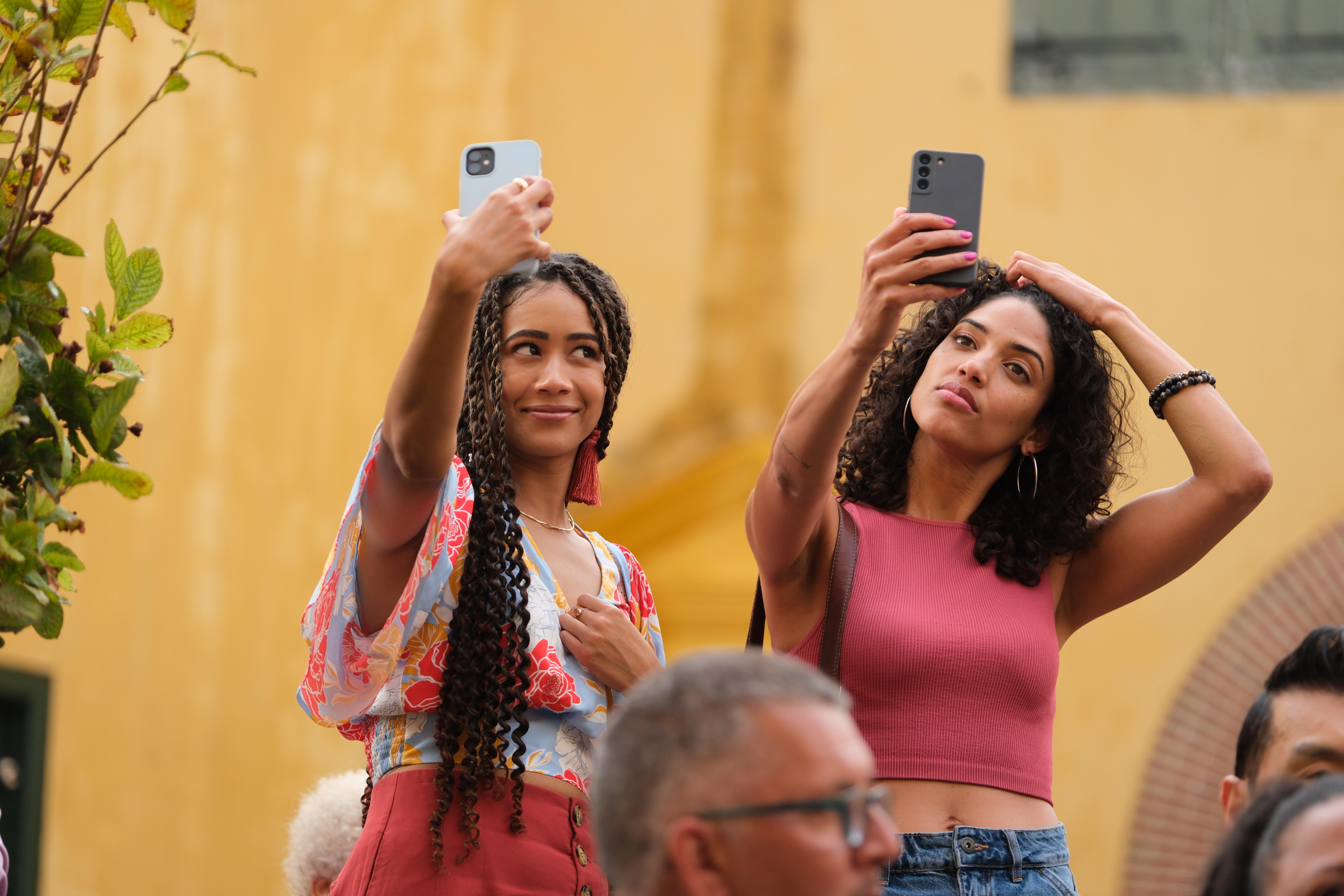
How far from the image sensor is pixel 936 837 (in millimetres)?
2281

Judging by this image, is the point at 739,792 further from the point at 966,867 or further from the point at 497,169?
the point at 497,169

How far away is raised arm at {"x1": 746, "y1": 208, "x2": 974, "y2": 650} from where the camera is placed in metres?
2.24

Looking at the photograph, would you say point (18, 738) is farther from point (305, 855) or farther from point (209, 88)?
point (305, 855)

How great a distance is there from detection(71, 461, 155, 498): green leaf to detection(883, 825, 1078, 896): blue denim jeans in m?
1.11

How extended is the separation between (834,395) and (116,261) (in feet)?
3.03

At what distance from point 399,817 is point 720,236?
14.0 feet

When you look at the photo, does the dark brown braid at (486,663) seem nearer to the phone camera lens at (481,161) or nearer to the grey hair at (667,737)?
the phone camera lens at (481,161)

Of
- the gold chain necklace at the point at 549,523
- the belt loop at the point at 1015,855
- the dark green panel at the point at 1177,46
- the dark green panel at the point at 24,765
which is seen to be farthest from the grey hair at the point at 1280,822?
the dark green panel at the point at 24,765

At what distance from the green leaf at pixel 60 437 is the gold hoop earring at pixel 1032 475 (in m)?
1.41

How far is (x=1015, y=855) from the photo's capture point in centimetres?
229

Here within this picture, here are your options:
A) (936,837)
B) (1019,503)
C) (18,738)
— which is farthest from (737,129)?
(936,837)

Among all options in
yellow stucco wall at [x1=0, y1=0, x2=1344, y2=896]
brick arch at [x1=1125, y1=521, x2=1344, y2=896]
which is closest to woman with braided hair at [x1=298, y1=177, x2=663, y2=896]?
brick arch at [x1=1125, y1=521, x2=1344, y2=896]

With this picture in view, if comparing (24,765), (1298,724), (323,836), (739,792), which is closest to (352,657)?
(739,792)

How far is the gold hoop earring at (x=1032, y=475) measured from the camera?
8.64ft
